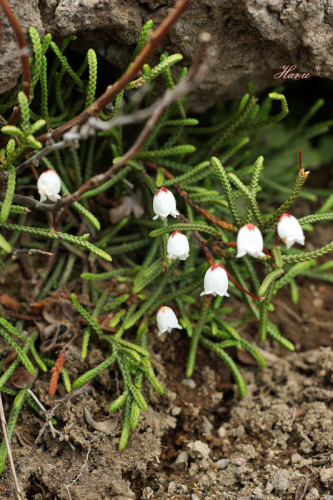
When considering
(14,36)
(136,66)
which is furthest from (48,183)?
(14,36)

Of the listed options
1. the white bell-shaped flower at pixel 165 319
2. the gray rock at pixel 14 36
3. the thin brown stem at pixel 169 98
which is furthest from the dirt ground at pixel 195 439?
the gray rock at pixel 14 36

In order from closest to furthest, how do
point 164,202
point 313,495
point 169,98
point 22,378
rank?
point 169,98
point 313,495
point 164,202
point 22,378

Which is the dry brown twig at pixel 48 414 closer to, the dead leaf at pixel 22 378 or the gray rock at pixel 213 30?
Result: the dead leaf at pixel 22 378

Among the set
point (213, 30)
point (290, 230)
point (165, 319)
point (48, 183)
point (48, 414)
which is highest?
point (213, 30)

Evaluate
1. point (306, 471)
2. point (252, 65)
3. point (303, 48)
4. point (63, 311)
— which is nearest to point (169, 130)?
point (252, 65)

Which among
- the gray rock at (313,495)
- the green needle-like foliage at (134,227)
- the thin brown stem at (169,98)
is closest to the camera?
the thin brown stem at (169,98)

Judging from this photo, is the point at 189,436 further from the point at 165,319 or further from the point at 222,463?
the point at 165,319
